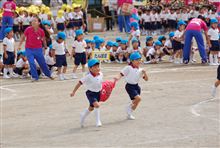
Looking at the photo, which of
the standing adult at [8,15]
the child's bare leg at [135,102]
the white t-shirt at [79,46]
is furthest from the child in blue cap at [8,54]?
the standing adult at [8,15]

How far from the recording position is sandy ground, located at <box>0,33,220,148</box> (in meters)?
11.7

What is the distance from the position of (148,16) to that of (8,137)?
23125mm

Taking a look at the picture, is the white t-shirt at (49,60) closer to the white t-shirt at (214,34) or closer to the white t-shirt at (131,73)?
the white t-shirt at (214,34)

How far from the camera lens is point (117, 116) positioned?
14.0 meters

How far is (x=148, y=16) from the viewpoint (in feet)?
114

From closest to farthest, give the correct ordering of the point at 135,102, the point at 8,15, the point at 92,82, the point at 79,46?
the point at 92,82, the point at 135,102, the point at 79,46, the point at 8,15

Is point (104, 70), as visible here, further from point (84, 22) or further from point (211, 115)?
point (84, 22)

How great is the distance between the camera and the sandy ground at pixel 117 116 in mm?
11742

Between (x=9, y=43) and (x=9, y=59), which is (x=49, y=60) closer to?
(x=9, y=59)

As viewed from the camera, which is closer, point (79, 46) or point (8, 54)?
point (79, 46)

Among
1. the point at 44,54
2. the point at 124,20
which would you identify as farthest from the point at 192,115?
the point at 124,20

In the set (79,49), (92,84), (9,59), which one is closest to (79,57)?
(79,49)

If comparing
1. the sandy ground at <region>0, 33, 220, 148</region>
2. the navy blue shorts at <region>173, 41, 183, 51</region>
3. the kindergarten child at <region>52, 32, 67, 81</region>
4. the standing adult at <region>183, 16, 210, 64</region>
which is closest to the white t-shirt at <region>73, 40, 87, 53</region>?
the kindergarten child at <region>52, 32, 67, 81</region>

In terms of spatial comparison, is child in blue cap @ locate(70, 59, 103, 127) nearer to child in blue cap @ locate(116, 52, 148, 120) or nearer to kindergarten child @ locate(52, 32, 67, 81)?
child in blue cap @ locate(116, 52, 148, 120)
